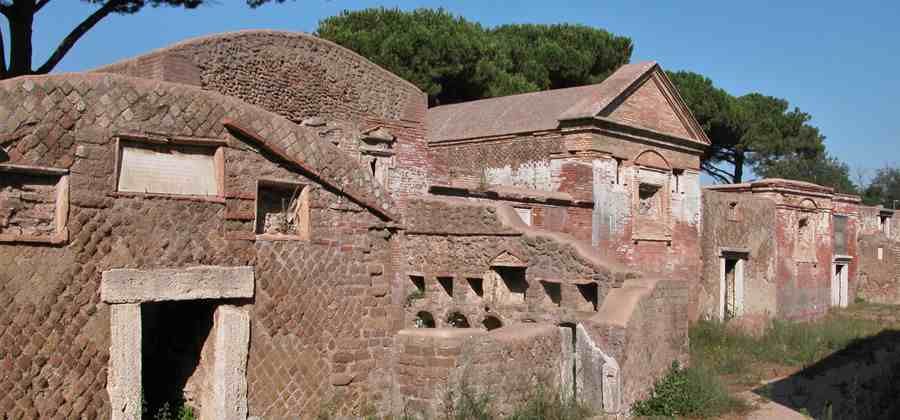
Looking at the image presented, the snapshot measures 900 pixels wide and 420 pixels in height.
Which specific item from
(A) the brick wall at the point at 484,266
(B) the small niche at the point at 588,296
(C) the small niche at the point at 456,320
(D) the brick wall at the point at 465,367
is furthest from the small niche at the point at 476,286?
(D) the brick wall at the point at 465,367

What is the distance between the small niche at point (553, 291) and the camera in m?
13.4

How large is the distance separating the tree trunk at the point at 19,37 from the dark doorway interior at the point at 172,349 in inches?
423

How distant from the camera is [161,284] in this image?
7234 mm

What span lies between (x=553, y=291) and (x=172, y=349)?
670 cm

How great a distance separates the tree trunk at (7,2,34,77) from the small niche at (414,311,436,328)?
933 centimetres

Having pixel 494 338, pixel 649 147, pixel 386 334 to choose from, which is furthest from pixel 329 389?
pixel 649 147

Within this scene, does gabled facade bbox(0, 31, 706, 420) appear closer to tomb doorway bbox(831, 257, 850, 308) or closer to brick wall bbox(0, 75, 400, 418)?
brick wall bbox(0, 75, 400, 418)

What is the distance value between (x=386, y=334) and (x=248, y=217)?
1901 millimetres

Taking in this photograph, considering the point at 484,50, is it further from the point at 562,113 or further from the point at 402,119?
the point at 402,119

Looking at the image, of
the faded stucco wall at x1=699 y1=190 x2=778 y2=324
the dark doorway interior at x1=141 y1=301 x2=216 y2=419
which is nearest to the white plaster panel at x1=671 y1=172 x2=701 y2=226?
the faded stucco wall at x1=699 y1=190 x2=778 y2=324

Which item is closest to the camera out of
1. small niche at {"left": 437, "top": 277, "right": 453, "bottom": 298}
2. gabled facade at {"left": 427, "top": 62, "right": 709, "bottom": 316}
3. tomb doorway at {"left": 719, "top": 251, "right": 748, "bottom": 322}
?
small niche at {"left": 437, "top": 277, "right": 453, "bottom": 298}

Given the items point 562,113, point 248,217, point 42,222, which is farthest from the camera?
point 562,113

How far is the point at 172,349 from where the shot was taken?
8.31 m

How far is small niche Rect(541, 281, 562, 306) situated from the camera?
13414mm
